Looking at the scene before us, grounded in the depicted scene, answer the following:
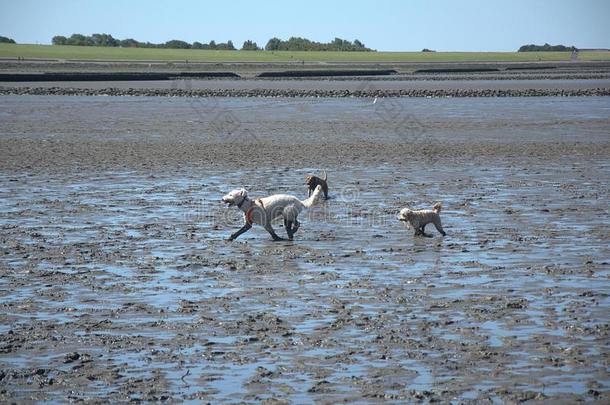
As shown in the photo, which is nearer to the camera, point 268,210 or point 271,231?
point 268,210

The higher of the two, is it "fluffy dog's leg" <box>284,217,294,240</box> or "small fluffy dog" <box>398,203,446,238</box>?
"small fluffy dog" <box>398,203,446,238</box>

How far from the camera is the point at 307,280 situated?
1350cm

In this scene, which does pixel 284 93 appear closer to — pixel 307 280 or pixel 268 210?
pixel 268 210

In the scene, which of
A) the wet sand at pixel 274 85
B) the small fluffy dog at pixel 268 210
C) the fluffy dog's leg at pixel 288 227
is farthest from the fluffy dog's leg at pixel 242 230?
the wet sand at pixel 274 85

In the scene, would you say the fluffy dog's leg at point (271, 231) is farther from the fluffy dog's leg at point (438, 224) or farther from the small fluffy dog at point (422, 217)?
the fluffy dog's leg at point (438, 224)

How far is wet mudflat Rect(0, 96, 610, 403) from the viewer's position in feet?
30.6

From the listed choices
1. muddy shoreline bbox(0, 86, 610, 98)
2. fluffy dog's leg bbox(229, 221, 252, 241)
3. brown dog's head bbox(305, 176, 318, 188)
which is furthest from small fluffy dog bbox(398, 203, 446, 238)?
muddy shoreline bbox(0, 86, 610, 98)

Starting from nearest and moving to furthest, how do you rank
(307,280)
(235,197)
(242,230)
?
(307,280), (235,197), (242,230)

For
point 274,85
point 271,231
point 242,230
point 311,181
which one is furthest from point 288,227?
point 274,85

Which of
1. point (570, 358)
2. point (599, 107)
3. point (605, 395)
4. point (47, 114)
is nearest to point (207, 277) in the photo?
point (570, 358)

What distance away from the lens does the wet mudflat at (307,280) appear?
931cm

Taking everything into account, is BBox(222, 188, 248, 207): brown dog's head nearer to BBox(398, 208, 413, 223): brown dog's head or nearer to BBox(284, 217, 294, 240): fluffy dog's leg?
BBox(284, 217, 294, 240): fluffy dog's leg

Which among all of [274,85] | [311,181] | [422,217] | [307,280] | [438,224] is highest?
[274,85]

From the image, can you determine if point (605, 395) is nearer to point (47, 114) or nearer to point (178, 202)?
point (178, 202)
